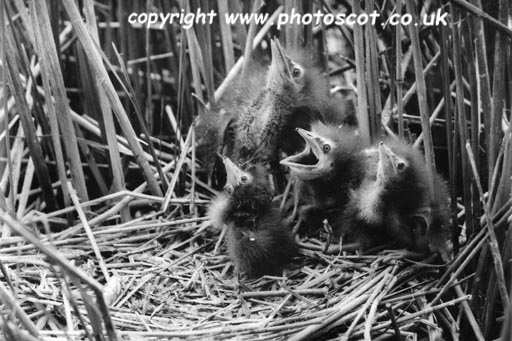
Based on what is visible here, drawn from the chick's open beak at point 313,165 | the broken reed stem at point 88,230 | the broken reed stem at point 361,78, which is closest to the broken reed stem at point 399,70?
the broken reed stem at point 361,78

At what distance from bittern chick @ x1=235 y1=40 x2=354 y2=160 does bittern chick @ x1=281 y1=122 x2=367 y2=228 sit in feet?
0.38

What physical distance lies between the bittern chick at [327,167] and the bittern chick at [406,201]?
0.39ft

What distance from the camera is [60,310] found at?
208 centimetres

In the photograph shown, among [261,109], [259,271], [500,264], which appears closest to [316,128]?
[261,109]

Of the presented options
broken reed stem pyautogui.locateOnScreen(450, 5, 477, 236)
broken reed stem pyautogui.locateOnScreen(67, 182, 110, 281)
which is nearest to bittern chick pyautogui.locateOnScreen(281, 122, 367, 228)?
broken reed stem pyautogui.locateOnScreen(450, 5, 477, 236)

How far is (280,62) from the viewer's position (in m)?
2.66

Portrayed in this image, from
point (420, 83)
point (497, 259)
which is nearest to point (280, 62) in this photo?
point (420, 83)

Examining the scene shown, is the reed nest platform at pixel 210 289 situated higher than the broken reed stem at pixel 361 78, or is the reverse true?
the broken reed stem at pixel 361 78

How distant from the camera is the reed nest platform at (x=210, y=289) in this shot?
198 centimetres

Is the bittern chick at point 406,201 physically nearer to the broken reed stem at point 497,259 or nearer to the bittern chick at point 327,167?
the bittern chick at point 327,167

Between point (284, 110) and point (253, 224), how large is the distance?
452 mm

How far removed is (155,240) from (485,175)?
111 cm

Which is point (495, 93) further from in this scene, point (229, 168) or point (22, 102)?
point (22, 102)

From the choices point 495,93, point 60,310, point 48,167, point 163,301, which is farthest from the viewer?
point 48,167
